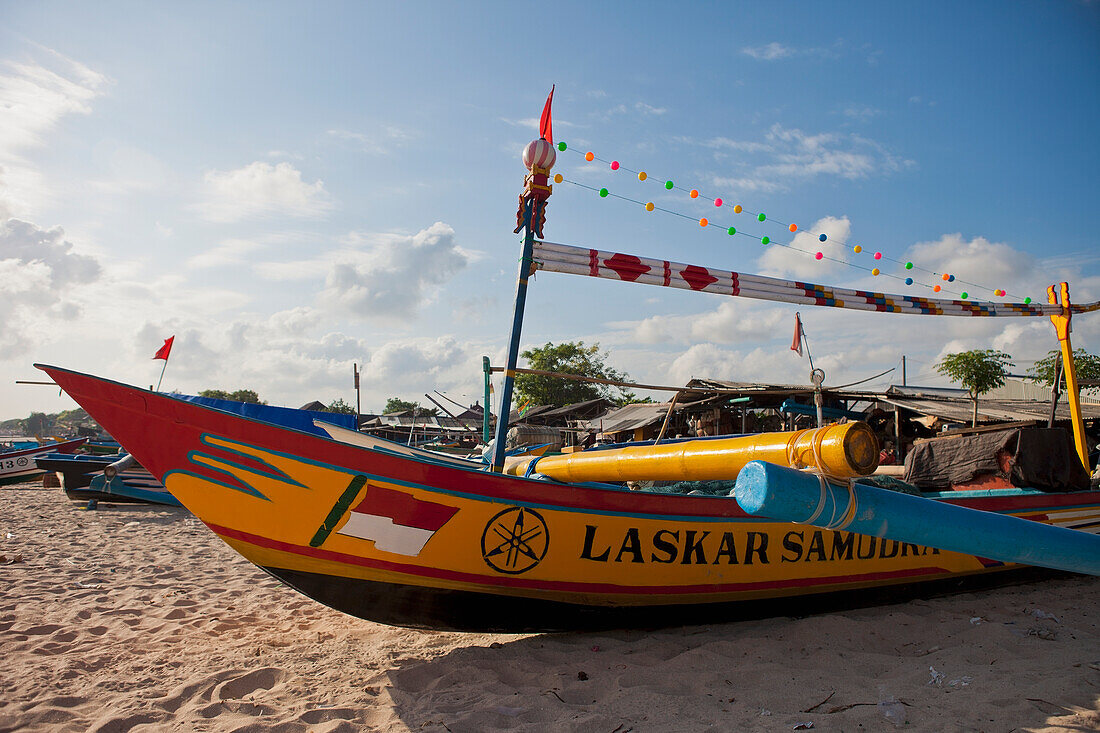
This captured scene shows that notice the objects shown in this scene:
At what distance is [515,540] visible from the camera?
346 centimetres

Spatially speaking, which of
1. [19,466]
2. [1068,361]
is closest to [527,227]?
[1068,361]

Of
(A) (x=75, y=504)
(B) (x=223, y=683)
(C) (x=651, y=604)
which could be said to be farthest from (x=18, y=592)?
(A) (x=75, y=504)

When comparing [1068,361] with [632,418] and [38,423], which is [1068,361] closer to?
[632,418]

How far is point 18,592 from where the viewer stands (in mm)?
4996

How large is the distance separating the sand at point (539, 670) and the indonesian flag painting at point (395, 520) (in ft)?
2.50

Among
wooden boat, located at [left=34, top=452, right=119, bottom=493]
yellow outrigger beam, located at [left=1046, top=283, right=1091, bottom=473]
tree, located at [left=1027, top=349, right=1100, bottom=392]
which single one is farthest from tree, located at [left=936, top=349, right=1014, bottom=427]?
wooden boat, located at [left=34, top=452, right=119, bottom=493]

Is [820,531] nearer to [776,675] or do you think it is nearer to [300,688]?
[776,675]

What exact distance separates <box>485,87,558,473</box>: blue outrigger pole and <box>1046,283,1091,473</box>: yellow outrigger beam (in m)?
6.45

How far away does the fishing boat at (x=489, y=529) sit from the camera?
10.2 feet

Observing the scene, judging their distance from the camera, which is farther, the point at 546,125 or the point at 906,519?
the point at 546,125

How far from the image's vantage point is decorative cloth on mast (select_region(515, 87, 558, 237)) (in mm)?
4484

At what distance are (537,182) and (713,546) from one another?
9.33ft

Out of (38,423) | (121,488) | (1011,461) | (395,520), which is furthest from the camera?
(38,423)

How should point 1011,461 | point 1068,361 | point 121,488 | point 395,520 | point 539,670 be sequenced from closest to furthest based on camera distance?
point 395,520 < point 539,670 < point 1011,461 < point 1068,361 < point 121,488
